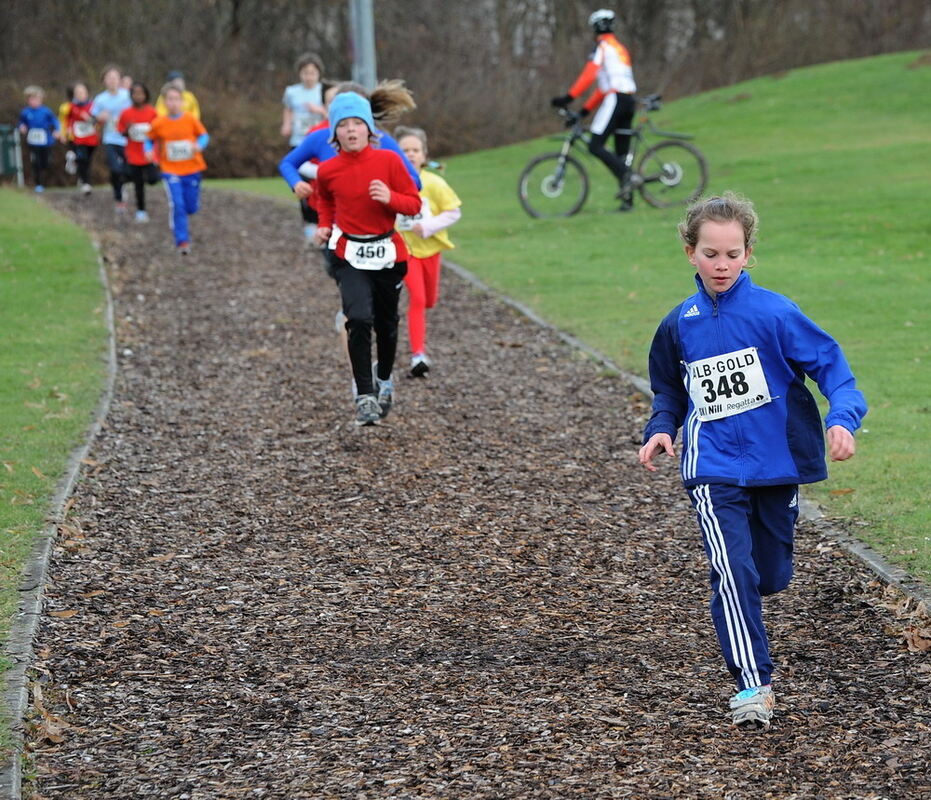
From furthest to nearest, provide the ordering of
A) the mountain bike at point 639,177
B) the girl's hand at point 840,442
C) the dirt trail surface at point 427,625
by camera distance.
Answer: the mountain bike at point 639,177 < the dirt trail surface at point 427,625 < the girl's hand at point 840,442

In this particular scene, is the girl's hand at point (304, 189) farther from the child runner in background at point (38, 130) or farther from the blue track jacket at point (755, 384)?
the child runner in background at point (38, 130)

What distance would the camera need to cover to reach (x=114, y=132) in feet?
76.9

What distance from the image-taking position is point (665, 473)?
8156mm

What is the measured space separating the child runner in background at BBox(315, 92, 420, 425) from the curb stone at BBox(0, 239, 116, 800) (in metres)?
1.72

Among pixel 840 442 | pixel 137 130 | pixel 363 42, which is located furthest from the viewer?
pixel 137 130

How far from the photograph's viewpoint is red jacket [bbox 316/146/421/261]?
8.76 metres

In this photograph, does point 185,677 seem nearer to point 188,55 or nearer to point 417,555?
point 417,555

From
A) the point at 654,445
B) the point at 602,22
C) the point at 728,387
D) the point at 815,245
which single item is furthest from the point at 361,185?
the point at 602,22

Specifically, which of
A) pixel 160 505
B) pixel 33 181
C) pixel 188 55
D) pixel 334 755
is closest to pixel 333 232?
pixel 160 505

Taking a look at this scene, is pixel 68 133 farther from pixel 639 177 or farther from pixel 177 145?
pixel 639 177

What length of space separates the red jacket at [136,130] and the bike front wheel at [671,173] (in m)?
6.85

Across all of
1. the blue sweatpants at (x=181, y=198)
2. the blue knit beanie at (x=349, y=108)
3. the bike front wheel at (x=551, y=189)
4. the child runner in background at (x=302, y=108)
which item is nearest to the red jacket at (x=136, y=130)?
the blue sweatpants at (x=181, y=198)

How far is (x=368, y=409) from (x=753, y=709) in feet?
15.5

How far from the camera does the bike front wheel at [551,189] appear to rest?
67.1ft
